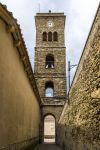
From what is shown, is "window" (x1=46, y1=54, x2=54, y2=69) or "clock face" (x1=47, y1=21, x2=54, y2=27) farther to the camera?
"clock face" (x1=47, y1=21, x2=54, y2=27)

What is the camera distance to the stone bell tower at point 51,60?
34.8m

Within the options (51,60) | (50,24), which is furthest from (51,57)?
(50,24)

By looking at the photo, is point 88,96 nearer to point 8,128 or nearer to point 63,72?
point 8,128

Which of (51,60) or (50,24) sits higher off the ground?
(50,24)

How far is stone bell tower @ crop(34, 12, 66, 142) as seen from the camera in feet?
114

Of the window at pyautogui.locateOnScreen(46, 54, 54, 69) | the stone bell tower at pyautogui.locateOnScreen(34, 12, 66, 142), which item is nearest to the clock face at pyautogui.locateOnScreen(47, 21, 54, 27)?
the stone bell tower at pyautogui.locateOnScreen(34, 12, 66, 142)

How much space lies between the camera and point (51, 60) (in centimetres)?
3756

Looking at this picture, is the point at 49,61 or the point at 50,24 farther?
the point at 50,24

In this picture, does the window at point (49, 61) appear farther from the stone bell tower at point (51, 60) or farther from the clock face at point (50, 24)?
the clock face at point (50, 24)

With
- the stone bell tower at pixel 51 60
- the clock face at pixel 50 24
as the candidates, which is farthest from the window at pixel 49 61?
the clock face at pixel 50 24

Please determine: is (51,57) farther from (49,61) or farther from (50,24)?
(50,24)

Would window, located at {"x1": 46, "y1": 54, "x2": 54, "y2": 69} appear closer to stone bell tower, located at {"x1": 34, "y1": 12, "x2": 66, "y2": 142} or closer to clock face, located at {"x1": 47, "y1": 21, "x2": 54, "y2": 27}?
stone bell tower, located at {"x1": 34, "y1": 12, "x2": 66, "y2": 142}

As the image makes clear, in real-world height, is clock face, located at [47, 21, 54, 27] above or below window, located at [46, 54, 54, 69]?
above

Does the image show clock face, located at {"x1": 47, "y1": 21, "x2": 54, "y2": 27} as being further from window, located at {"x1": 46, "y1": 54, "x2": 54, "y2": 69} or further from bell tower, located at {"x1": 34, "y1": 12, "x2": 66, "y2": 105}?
window, located at {"x1": 46, "y1": 54, "x2": 54, "y2": 69}
